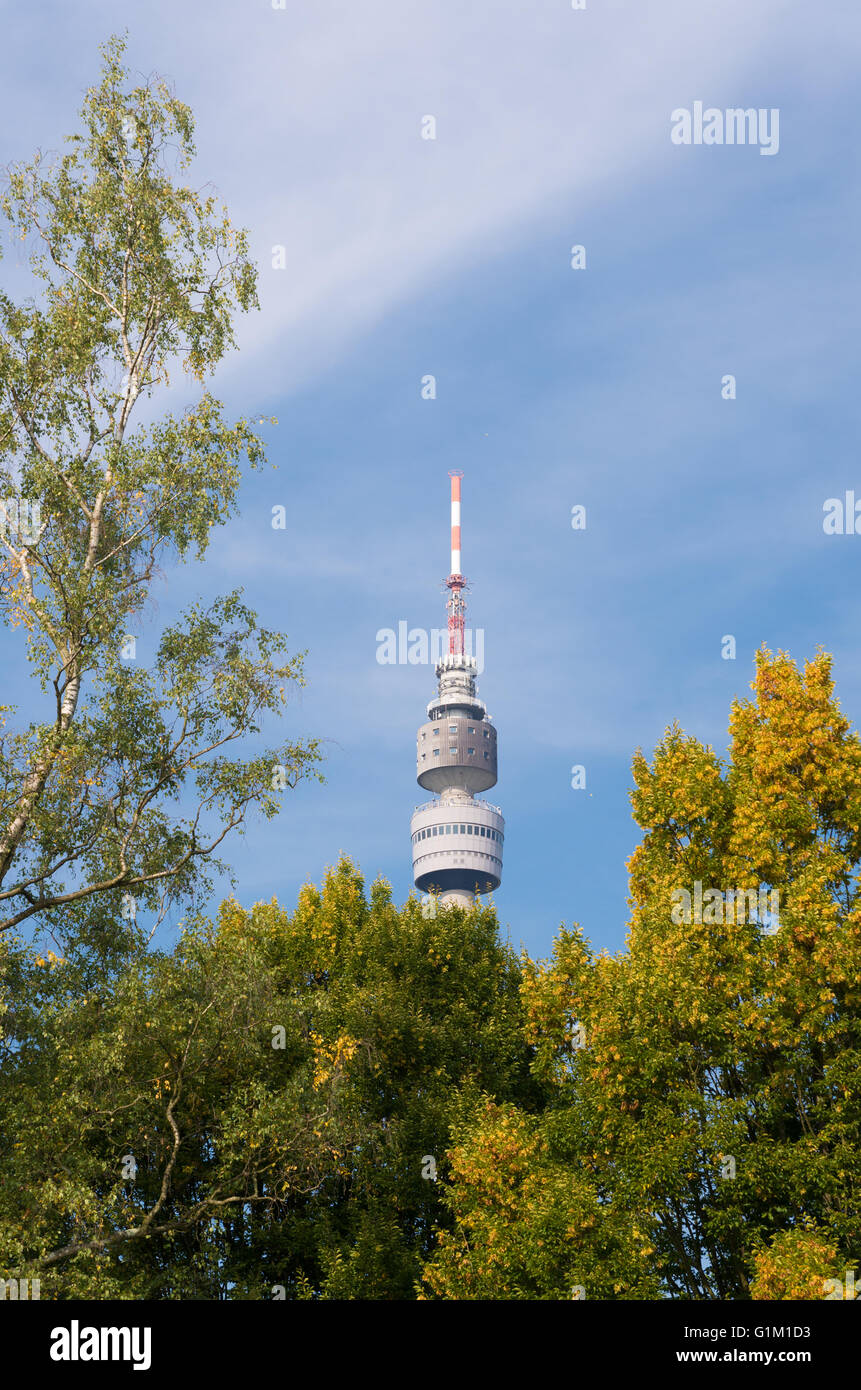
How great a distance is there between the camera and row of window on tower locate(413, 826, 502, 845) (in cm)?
18688

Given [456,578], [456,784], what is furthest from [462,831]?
[456,578]

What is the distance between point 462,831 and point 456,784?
8522 millimetres

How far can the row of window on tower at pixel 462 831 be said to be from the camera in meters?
187

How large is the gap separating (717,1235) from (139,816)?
45.2 ft

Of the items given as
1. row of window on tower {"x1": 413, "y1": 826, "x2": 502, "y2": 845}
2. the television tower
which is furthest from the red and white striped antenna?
row of window on tower {"x1": 413, "y1": 826, "x2": 502, "y2": 845}

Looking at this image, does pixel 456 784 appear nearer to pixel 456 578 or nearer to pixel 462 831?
pixel 462 831

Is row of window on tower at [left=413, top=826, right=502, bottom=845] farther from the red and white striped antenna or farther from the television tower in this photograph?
the red and white striped antenna

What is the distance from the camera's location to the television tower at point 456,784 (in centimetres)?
18688

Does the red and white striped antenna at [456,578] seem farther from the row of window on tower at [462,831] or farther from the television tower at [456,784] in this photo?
the row of window on tower at [462,831]

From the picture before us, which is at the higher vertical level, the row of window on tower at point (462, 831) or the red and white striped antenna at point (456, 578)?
the red and white striped antenna at point (456, 578)

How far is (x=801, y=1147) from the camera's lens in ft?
77.7

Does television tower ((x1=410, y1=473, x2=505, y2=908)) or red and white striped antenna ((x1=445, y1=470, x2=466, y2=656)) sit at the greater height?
red and white striped antenna ((x1=445, y1=470, x2=466, y2=656))

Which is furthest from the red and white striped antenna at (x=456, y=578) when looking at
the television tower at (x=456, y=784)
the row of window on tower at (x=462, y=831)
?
the row of window on tower at (x=462, y=831)
